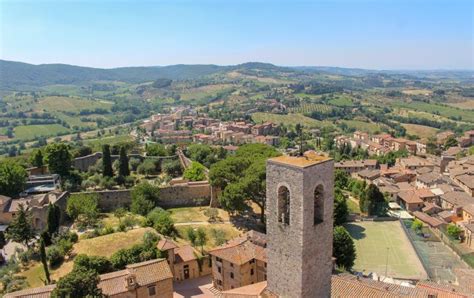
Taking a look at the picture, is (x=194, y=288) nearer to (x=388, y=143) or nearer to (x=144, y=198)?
(x=144, y=198)

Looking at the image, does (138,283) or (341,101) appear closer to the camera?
(138,283)

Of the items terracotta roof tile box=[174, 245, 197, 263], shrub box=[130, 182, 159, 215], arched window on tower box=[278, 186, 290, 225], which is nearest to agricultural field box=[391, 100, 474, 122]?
shrub box=[130, 182, 159, 215]

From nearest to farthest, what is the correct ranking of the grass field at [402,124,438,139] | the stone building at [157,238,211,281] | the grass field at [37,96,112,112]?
the stone building at [157,238,211,281] < the grass field at [402,124,438,139] < the grass field at [37,96,112,112]

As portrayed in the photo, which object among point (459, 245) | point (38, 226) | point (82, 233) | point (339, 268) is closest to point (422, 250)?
point (459, 245)

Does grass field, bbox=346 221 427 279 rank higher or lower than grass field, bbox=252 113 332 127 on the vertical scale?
higher

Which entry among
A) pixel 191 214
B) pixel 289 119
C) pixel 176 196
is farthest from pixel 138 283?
pixel 289 119

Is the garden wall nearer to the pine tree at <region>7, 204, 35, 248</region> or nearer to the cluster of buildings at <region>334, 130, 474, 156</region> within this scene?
the pine tree at <region>7, 204, 35, 248</region>
